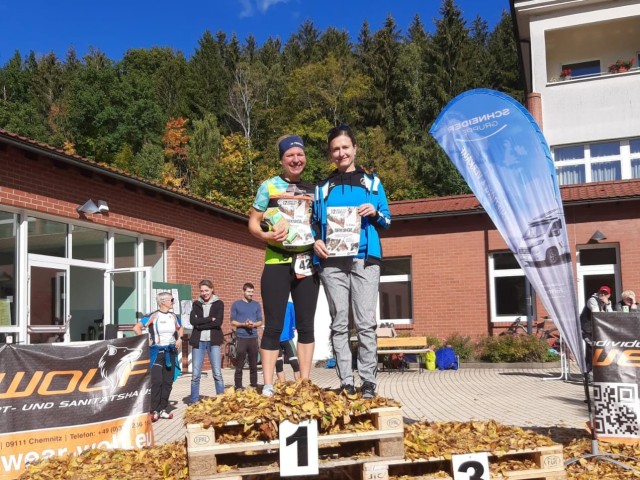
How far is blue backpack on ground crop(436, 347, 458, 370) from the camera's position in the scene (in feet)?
55.8

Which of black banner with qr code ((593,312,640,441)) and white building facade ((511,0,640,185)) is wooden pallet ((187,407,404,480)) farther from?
white building facade ((511,0,640,185))

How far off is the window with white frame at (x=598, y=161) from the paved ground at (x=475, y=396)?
25.4 ft

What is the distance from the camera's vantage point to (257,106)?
46.3m

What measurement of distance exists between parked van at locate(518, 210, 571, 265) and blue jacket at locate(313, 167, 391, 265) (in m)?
1.43

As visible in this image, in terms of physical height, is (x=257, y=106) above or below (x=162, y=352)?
above

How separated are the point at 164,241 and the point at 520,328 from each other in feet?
33.2

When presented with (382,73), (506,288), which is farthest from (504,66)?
(506,288)

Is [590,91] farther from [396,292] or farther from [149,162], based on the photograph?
[149,162]

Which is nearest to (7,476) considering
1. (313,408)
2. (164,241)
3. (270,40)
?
(313,408)

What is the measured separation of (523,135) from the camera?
5.68 m

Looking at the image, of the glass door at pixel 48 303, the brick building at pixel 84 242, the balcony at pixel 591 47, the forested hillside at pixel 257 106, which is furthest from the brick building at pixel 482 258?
the forested hillside at pixel 257 106

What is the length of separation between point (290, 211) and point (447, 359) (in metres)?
13.1

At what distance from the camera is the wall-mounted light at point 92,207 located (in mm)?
12772

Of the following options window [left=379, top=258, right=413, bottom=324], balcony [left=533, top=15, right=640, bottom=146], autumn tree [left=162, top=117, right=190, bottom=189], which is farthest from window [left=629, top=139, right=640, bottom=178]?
autumn tree [left=162, top=117, right=190, bottom=189]
